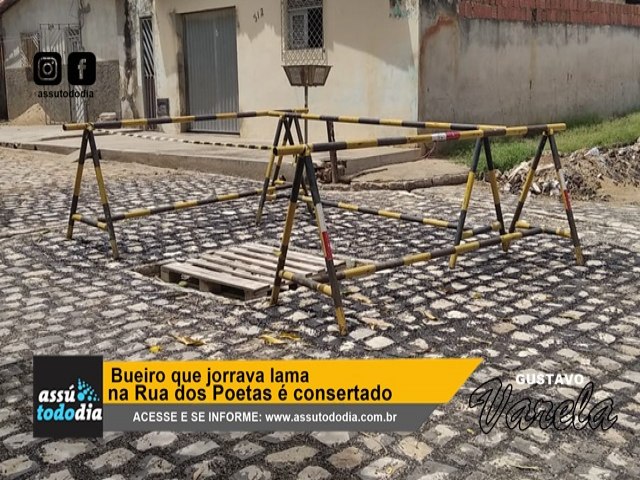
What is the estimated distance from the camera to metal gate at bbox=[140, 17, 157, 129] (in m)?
15.5

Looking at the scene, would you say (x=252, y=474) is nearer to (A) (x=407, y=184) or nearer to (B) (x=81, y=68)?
(A) (x=407, y=184)

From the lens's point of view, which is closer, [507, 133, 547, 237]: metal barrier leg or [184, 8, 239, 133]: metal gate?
[507, 133, 547, 237]: metal barrier leg

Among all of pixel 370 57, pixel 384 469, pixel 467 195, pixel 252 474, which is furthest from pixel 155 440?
pixel 370 57

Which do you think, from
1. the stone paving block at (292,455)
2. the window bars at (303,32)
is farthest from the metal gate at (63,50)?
the stone paving block at (292,455)

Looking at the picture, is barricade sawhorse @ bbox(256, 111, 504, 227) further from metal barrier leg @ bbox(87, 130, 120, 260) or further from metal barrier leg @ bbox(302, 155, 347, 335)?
metal barrier leg @ bbox(87, 130, 120, 260)

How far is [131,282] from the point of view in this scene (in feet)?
17.7

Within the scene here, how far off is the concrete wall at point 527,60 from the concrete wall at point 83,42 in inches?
319

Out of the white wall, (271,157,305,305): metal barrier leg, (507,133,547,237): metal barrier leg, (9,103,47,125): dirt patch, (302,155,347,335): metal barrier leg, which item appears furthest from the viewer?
(9,103,47,125): dirt patch

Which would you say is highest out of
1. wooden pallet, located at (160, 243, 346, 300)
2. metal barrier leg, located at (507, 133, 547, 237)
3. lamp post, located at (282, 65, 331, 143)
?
lamp post, located at (282, 65, 331, 143)

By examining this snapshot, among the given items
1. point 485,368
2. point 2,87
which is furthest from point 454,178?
point 2,87

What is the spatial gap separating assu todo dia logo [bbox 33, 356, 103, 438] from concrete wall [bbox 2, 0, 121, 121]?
14.0m

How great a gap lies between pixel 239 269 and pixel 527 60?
31.1 ft

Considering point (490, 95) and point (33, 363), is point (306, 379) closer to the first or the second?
point (33, 363)

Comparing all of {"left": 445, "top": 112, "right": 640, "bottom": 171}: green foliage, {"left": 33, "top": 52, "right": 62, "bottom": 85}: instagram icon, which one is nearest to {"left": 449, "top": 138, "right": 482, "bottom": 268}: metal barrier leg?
{"left": 445, "top": 112, "right": 640, "bottom": 171}: green foliage
